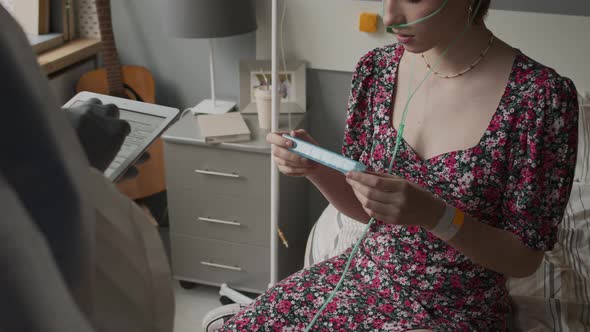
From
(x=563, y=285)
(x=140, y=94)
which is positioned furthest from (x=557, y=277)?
(x=140, y=94)

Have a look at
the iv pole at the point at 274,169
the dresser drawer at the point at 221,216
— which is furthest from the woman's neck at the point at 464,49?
the dresser drawer at the point at 221,216

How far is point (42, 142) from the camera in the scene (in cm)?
39

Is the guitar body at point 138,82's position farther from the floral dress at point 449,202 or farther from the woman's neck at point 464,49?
the woman's neck at point 464,49

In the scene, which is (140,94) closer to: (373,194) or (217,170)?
(217,170)

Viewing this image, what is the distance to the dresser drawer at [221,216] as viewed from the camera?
2219 mm

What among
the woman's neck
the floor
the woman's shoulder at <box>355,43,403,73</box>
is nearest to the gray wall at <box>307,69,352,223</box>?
the floor

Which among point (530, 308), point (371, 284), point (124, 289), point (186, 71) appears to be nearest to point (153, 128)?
point (124, 289)

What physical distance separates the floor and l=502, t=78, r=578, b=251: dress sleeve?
1356 mm

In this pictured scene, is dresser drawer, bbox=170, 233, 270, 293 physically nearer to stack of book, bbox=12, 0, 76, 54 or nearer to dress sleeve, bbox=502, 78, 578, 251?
A: stack of book, bbox=12, 0, 76, 54

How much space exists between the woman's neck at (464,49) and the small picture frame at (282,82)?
1055 millimetres

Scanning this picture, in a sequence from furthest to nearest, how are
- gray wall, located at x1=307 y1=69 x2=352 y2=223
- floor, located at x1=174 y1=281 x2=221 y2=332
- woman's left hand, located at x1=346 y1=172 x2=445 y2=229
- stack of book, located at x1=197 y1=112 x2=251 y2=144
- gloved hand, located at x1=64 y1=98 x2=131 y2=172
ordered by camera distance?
gray wall, located at x1=307 y1=69 x2=352 y2=223
floor, located at x1=174 y1=281 x2=221 y2=332
stack of book, located at x1=197 y1=112 x2=251 y2=144
woman's left hand, located at x1=346 y1=172 x2=445 y2=229
gloved hand, located at x1=64 y1=98 x2=131 y2=172

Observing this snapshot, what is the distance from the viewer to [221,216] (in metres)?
2.27

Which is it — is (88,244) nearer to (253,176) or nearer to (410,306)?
(410,306)

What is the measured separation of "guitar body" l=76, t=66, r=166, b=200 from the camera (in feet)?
8.17
